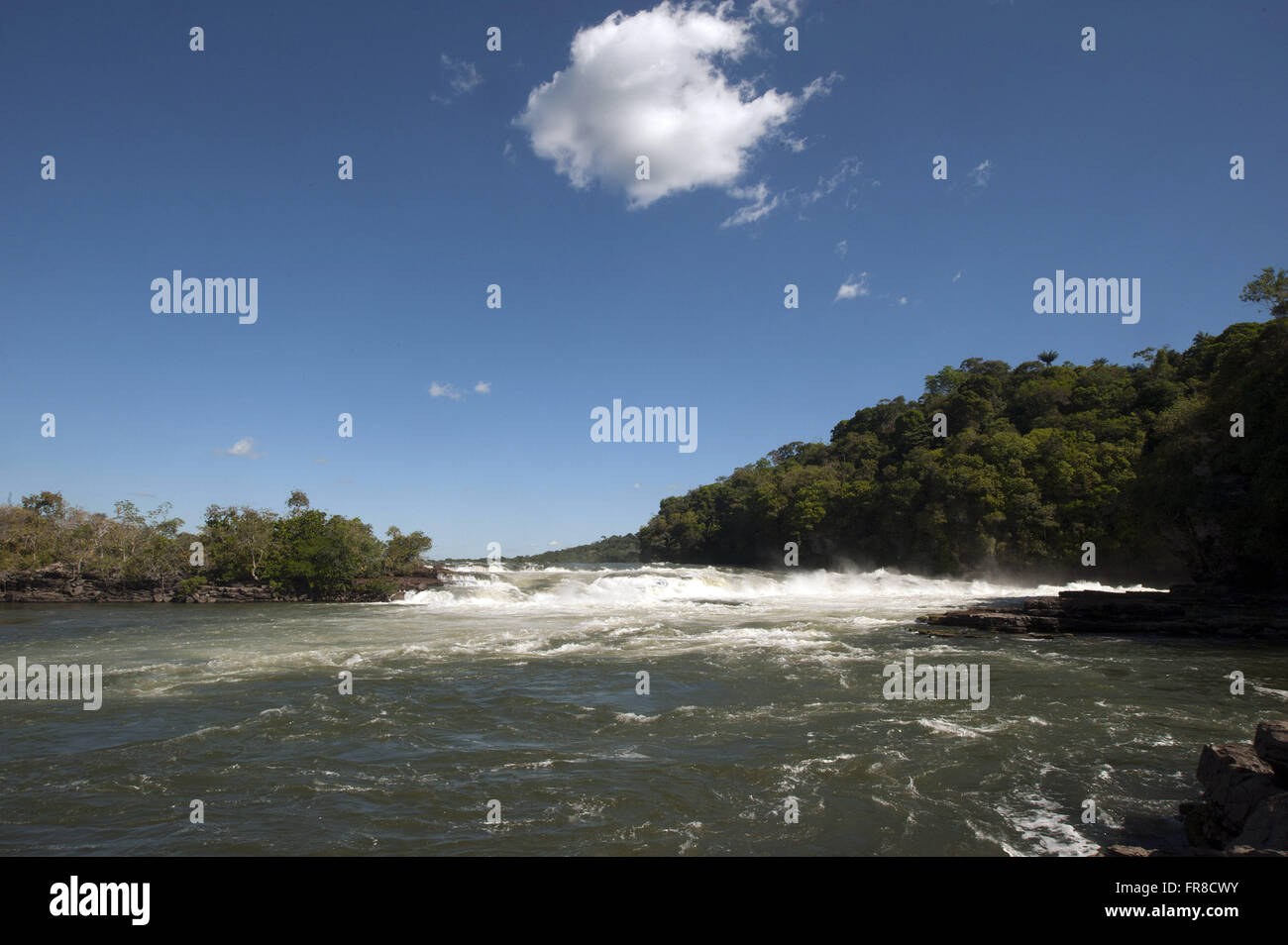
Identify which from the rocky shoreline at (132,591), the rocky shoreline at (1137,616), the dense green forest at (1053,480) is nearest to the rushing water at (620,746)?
the rocky shoreline at (1137,616)

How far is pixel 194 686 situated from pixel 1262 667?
83.1 feet

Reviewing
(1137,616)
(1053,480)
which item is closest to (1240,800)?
(1137,616)

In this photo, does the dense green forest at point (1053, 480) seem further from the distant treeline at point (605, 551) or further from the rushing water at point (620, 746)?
the distant treeline at point (605, 551)

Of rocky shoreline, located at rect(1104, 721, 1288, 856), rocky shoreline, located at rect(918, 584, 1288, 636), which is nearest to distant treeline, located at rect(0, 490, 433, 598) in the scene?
rocky shoreline, located at rect(918, 584, 1288, 636)

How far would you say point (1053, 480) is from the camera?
49.8 meters

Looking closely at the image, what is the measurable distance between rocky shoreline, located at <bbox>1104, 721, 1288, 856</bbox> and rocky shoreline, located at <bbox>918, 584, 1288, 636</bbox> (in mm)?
16791

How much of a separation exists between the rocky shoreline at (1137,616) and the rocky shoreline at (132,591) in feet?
111

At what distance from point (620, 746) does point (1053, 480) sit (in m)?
50.5

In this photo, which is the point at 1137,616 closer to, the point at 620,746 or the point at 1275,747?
the point at 1275,747

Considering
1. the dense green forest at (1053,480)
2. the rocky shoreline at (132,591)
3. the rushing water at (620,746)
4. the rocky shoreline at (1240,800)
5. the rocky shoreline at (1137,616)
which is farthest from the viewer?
the rocky shoreline at (132,591)

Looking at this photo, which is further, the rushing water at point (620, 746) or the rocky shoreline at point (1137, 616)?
the rocky shoreline at point (1137, 616)

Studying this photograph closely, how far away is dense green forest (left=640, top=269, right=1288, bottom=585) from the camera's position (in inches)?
1033

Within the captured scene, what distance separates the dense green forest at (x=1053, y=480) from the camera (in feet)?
86.1
